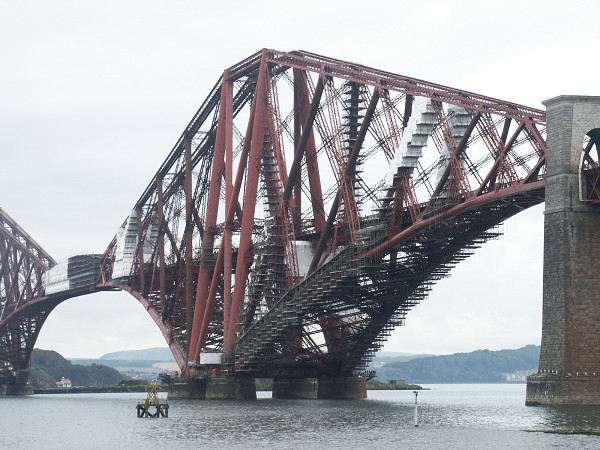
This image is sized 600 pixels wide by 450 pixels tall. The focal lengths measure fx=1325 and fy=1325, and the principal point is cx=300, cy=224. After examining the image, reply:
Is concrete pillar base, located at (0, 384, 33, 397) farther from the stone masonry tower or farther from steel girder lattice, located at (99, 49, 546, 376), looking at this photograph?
the stone masonry tower

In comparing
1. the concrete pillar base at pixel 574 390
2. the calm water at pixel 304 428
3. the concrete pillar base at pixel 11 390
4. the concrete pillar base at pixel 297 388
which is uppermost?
the concrete pillar base at pixel 11 390

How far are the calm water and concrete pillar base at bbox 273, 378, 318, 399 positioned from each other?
59.6 feet

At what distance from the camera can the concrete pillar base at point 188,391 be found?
123625 mm

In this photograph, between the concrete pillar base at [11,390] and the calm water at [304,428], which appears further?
the concrete pillar base at [11,390]

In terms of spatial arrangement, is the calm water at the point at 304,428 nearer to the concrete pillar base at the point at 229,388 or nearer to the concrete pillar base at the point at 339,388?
the concrete pillar base at the point at 229,388

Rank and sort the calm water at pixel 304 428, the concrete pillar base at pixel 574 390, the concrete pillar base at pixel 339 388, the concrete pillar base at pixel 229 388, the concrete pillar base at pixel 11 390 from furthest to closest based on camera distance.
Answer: the concrete pillar base at pixel 11 390 → the concrete pillar base at pixel 339 388 → the concrete pillar base at pixel 229 388 → the concrete pillar base at pixel 574 390 → the calm water at pixel 304 428

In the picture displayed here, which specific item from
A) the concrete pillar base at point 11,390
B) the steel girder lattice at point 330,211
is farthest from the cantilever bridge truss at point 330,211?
the concrete pillar base at point 11,390

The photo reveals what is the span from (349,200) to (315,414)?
65.0 ft

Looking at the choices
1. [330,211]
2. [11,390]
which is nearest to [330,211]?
[330,211]

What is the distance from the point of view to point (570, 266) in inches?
3199

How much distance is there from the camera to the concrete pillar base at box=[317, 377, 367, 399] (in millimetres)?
127250

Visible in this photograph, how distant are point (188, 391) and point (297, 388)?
11.5 meters

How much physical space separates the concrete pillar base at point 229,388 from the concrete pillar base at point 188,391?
311cm

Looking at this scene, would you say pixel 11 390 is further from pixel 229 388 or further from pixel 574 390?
pixel 574 390
